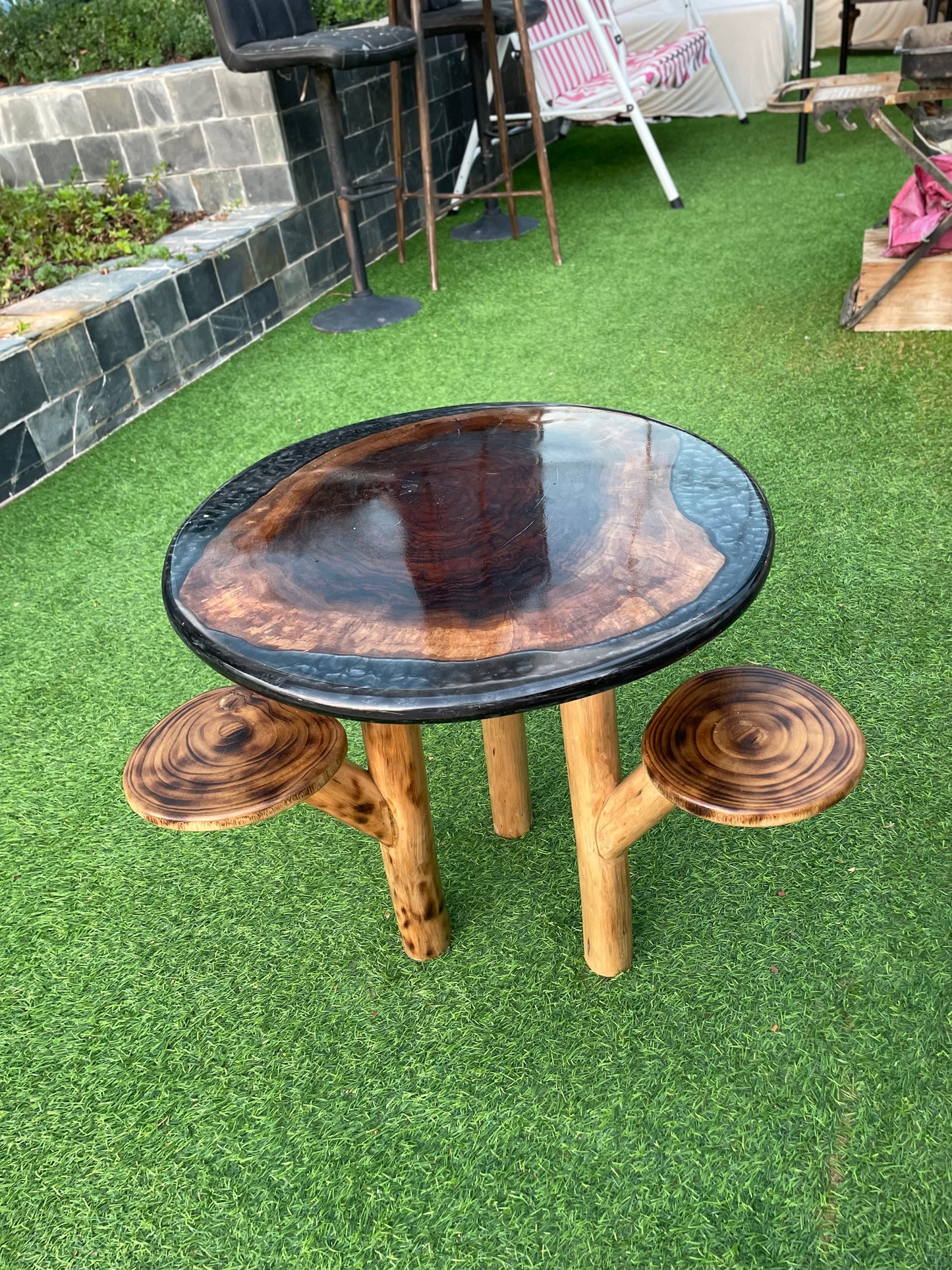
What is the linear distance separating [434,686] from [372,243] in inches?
170

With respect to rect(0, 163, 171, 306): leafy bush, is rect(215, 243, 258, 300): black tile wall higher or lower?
lower

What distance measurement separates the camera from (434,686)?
1.03m

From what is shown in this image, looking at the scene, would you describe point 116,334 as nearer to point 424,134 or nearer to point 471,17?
point 424,134

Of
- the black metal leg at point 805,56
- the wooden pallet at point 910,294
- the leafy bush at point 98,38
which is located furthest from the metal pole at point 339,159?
the black metal leg at point 805,56

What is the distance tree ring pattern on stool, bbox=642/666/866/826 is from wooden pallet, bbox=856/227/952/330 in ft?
8.41

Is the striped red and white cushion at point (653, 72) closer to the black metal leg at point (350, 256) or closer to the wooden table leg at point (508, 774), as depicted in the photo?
the black metal leg at point (350, 256)

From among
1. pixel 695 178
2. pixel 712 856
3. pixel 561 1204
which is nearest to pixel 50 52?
pixel 695 178

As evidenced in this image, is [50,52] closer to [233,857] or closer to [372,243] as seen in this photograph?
[372,243]

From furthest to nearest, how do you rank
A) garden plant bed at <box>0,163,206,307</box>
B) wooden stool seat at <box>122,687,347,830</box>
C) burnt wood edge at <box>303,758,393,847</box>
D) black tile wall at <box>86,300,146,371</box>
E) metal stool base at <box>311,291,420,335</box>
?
metal stool base at <box>311,291,420,335</box>
garden plant bed at <box>0,163,206,307</box>
black tile wall at <box>86,300,146,371</box>
burnt wood edge at <box>303,758,393,847</box>
wooden stool seat at <box>122,687,347,830</box>

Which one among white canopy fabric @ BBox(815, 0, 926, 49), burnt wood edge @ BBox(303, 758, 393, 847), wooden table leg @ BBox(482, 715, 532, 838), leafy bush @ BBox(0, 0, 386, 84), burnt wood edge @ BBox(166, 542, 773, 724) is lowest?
wooden table leg @ BBox(482, 715, 532, 838)

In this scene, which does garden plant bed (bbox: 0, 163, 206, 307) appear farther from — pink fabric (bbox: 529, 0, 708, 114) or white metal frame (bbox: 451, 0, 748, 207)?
pink fabric (bbox: 529, 0, 708, 114)

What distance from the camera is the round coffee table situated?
1060mm

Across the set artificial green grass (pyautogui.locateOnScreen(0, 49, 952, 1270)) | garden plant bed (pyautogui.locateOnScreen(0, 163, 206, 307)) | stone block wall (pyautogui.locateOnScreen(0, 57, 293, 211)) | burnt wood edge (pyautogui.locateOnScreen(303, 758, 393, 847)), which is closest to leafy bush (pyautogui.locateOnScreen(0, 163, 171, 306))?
garden plant bed (pyautogui.locateOnScreen(0, 163, 206, 307))

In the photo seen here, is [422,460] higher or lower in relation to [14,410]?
higher
